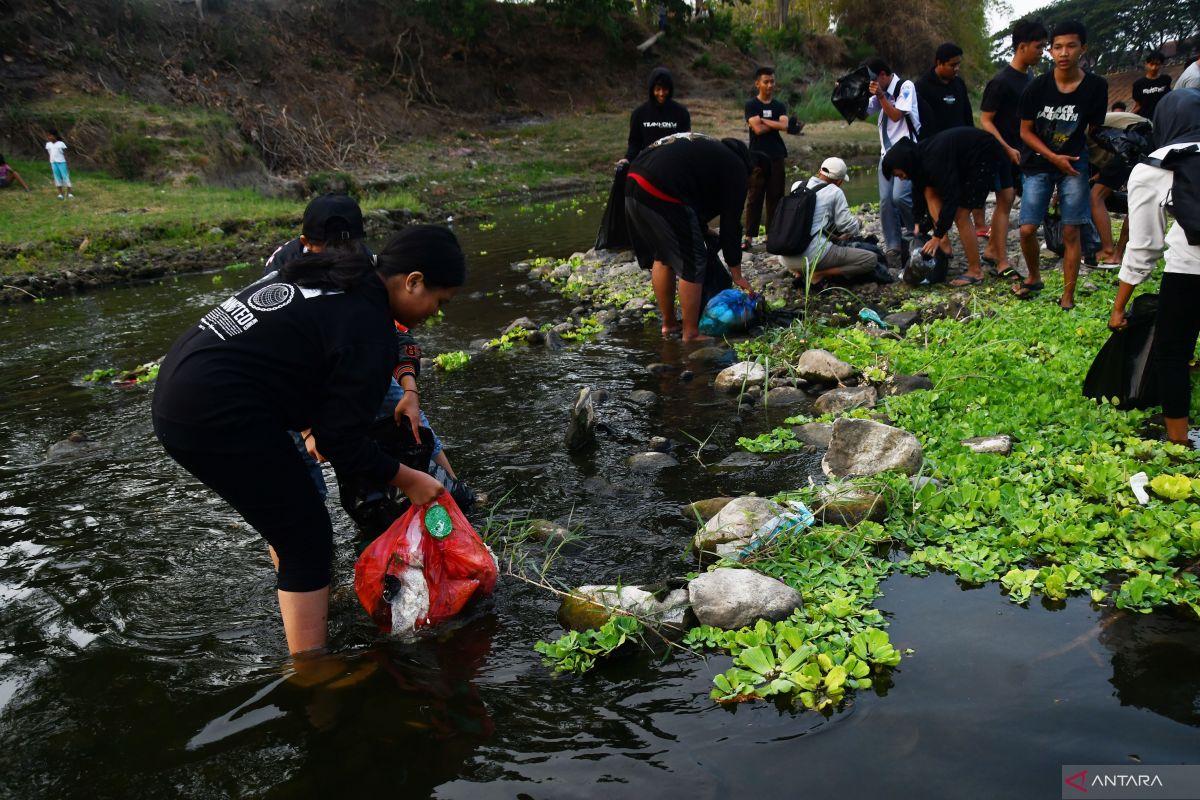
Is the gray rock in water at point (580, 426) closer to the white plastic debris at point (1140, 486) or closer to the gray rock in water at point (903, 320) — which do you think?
the white plastic debris at point (1140, 486)

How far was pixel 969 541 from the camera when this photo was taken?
347 cm

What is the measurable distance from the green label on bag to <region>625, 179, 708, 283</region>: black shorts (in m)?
3.84

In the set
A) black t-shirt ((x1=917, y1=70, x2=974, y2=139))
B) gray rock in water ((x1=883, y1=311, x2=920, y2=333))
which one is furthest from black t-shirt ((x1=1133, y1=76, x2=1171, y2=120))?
gray rock in water ((x1=883, y1=311, x2=920, y2=333))

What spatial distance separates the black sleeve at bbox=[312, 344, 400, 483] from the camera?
2699 millimetres

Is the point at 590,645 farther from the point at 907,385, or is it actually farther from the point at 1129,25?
the point at 1129,25

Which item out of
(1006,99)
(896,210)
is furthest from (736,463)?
(896,210)

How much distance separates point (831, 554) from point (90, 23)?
29.4m

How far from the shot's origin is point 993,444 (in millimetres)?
4219

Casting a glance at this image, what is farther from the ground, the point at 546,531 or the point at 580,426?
the point at 580,426

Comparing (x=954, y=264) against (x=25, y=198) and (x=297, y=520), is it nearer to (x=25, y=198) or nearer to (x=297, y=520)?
(x=297, y=520)

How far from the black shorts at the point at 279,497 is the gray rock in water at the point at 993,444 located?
311 cm

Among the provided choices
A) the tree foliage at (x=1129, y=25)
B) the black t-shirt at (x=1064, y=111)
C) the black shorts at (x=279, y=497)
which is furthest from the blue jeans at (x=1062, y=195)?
the tree foliage at (x=1129, y=25)

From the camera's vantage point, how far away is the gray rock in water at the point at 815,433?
189 inches

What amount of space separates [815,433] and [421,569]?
2585 millimetres
